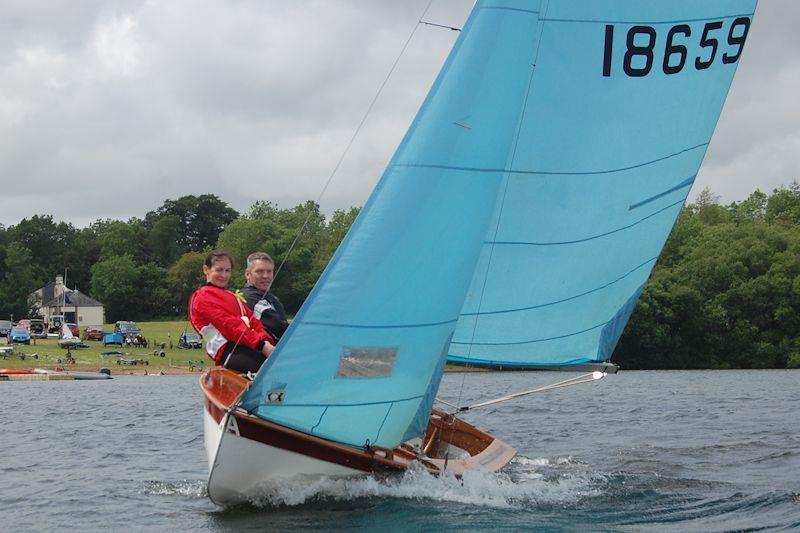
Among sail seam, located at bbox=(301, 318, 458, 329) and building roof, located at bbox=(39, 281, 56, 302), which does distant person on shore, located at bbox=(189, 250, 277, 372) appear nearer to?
sail seam, located at bbox=(301, 318, 458, 329)

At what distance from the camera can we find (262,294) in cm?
1057

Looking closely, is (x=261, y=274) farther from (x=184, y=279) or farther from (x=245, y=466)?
(x=184, y=279)

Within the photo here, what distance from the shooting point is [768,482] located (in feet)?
37.0

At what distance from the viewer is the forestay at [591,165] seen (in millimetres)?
9773

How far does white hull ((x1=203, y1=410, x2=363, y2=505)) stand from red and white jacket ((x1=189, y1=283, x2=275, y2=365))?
1.00 metres

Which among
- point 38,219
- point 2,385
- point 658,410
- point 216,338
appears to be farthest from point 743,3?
point 38,219

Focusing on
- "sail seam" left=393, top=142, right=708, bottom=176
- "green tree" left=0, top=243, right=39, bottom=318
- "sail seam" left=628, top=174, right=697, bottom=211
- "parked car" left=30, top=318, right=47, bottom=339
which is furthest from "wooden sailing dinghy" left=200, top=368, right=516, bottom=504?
"green tree" left=0, top=243, right=39, bottom=318

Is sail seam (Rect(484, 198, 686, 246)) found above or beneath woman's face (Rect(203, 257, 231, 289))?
above

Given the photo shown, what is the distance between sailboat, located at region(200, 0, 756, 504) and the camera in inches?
345

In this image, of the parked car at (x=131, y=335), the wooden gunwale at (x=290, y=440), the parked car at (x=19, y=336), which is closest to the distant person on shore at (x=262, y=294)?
the wooden gunwale at (x=290, y=440)

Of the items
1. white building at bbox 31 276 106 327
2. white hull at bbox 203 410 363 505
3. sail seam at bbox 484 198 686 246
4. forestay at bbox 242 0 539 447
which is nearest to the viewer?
white hull at bbox 203 410 363 505

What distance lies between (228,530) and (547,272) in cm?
398

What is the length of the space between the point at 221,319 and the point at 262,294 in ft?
3.17

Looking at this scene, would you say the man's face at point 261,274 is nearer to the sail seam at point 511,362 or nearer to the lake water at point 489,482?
the sail seam at point 511,362
